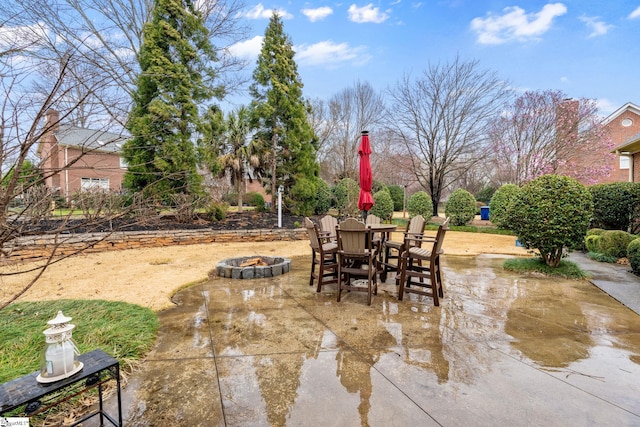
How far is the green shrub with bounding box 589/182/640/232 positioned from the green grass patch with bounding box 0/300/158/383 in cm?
936

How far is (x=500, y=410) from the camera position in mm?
1811

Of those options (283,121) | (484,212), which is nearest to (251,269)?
(283,121)

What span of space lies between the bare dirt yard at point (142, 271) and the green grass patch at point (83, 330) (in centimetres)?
39

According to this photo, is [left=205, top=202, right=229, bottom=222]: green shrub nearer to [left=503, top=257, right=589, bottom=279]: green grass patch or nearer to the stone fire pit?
the stone fire pit

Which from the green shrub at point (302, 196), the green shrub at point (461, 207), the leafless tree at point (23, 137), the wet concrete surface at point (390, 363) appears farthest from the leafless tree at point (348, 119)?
the leafless tree at point (23, 137)

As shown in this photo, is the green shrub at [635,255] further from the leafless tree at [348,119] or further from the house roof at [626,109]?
the house roof at [626,109]

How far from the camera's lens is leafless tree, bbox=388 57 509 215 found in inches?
559

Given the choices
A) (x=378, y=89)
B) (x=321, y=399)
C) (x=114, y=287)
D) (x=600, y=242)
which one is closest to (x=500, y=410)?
(x=321, y=399)

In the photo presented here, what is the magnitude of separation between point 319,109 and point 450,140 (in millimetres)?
9034

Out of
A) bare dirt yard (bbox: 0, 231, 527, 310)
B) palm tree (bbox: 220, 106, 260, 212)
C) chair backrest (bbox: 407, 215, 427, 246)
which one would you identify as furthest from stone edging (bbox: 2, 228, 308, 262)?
chair backrest (bbox: 407, 215, 427, 246)

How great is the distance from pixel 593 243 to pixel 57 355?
918 cm

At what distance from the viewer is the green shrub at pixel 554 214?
4.93m

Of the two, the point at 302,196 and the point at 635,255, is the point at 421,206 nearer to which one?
the point at 302,196

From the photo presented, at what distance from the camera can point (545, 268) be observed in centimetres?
534
